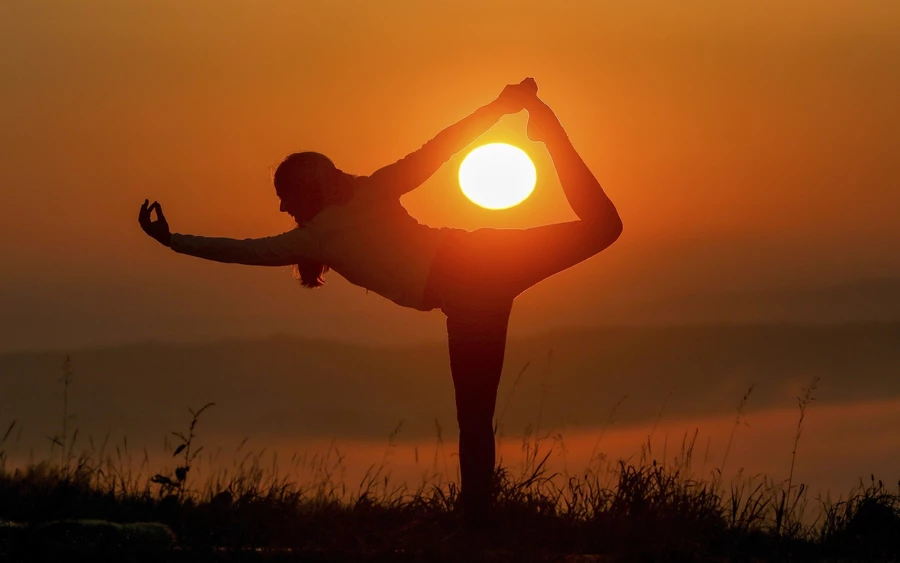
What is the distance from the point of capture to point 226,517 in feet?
26.6

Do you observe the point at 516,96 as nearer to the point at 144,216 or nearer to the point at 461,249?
the point at 461,249

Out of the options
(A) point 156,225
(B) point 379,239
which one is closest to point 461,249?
(B) point 379,239

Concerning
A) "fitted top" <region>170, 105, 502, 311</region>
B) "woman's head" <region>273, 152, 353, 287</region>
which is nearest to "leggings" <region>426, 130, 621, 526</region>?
"fitted top" <region>170, 105, 502, 311</region>

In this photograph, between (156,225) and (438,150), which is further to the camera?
A: (156,225)

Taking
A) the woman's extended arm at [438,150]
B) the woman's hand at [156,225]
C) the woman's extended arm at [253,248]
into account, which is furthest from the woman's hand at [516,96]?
the woman's hand at [156,225]

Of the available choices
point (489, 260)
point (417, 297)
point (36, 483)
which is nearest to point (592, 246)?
point (489, 260)

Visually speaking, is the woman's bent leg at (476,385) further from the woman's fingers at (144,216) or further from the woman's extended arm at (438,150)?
the woman's fingers at (144,216)

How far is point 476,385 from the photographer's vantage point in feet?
26.0

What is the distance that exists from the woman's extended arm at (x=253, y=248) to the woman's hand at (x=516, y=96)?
62.3 inches

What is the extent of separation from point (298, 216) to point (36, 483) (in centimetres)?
290

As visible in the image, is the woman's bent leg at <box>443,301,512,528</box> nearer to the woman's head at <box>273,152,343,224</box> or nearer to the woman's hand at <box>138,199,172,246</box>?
the woman's head at <box>273,152,343,224</box>

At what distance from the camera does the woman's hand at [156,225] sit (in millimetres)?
8078

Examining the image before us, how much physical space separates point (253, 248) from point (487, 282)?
1585mm

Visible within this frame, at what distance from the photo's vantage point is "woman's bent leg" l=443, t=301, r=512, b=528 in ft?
25.8
